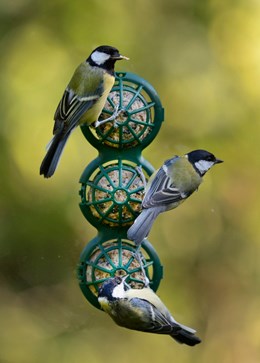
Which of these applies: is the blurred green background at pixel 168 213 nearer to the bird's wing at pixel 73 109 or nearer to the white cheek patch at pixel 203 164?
the white cheek patch at pixel 203 164

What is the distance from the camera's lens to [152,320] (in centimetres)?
451

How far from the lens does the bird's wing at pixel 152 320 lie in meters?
4.52

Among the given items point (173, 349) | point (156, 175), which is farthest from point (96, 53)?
point (173, 349)

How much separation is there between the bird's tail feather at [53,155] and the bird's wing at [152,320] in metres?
0.75

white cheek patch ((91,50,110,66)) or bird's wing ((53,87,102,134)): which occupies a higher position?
white cheek patch ((91,50,110,66))

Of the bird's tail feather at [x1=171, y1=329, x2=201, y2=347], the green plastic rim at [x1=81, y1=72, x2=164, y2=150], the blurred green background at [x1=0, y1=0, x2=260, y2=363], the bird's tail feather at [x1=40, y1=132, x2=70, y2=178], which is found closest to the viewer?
the bird's tail feather at [x1=171, y1=329, x2=201, y2=347]

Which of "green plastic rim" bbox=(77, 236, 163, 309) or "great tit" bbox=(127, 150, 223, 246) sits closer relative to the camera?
"great tit" bbox=(127, 150, 223, 246)

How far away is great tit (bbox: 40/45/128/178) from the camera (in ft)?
15.7

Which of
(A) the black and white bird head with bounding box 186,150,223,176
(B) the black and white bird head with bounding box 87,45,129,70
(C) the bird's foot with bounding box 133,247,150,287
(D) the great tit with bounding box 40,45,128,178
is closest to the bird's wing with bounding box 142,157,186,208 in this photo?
(A) the black and white bird head with bounding box 186,150,223,176

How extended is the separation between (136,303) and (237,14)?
3.44m

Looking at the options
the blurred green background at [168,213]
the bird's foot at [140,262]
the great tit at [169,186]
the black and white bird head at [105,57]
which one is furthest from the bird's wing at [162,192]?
the blurred green background at [168,213]

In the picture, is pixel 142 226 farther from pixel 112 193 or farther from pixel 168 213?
pixel 168 213

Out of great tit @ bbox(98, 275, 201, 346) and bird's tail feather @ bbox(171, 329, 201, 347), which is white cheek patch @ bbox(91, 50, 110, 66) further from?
bird's tail feather @ bbox(171, 329, 201, 347)

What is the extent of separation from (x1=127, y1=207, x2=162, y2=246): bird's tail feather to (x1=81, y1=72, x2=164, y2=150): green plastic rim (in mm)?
438
